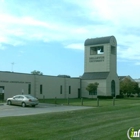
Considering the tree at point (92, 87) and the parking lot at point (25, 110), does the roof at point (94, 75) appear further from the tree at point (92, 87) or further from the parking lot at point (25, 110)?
the parking lot at point (25, 110)

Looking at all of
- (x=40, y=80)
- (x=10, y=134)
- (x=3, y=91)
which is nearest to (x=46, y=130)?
(x=10, y=134)

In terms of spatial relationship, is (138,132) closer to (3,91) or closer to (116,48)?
(3,91)

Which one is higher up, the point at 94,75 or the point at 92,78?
the point at 94,75

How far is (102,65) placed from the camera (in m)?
66.7

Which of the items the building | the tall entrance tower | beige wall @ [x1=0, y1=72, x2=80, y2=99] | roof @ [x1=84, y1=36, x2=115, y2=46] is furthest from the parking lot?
roof @ [x1=84, y1=36, x2=115, y2=46]

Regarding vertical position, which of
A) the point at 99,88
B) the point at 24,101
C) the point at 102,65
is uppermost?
the point at 102,65

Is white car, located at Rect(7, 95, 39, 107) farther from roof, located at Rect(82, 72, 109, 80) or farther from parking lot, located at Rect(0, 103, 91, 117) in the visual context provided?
roof, located at Rect(82, 72, 109, 80)

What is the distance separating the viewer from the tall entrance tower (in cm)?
6531

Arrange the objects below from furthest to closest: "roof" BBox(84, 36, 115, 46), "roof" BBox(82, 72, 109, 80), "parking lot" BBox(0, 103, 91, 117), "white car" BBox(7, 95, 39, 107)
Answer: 1. "roof" BBox(84, 36, 115, 46)
2. "roof" BBox(82, 72, 109, 80)
3. "white car" BBox(7, 95, 39, 107)
4. "parking lot" BBox(0, 103, 91, 117)

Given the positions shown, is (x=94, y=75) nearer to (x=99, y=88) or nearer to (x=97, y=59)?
(x=99, y=88)

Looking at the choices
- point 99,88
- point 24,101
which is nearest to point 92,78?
point 99,88

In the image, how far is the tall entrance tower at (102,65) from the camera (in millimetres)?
65312

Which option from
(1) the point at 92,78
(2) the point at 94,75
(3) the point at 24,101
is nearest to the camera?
(3) the point at 24,101

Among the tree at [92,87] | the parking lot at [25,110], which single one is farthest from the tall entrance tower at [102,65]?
the parking lot at [25,110]
